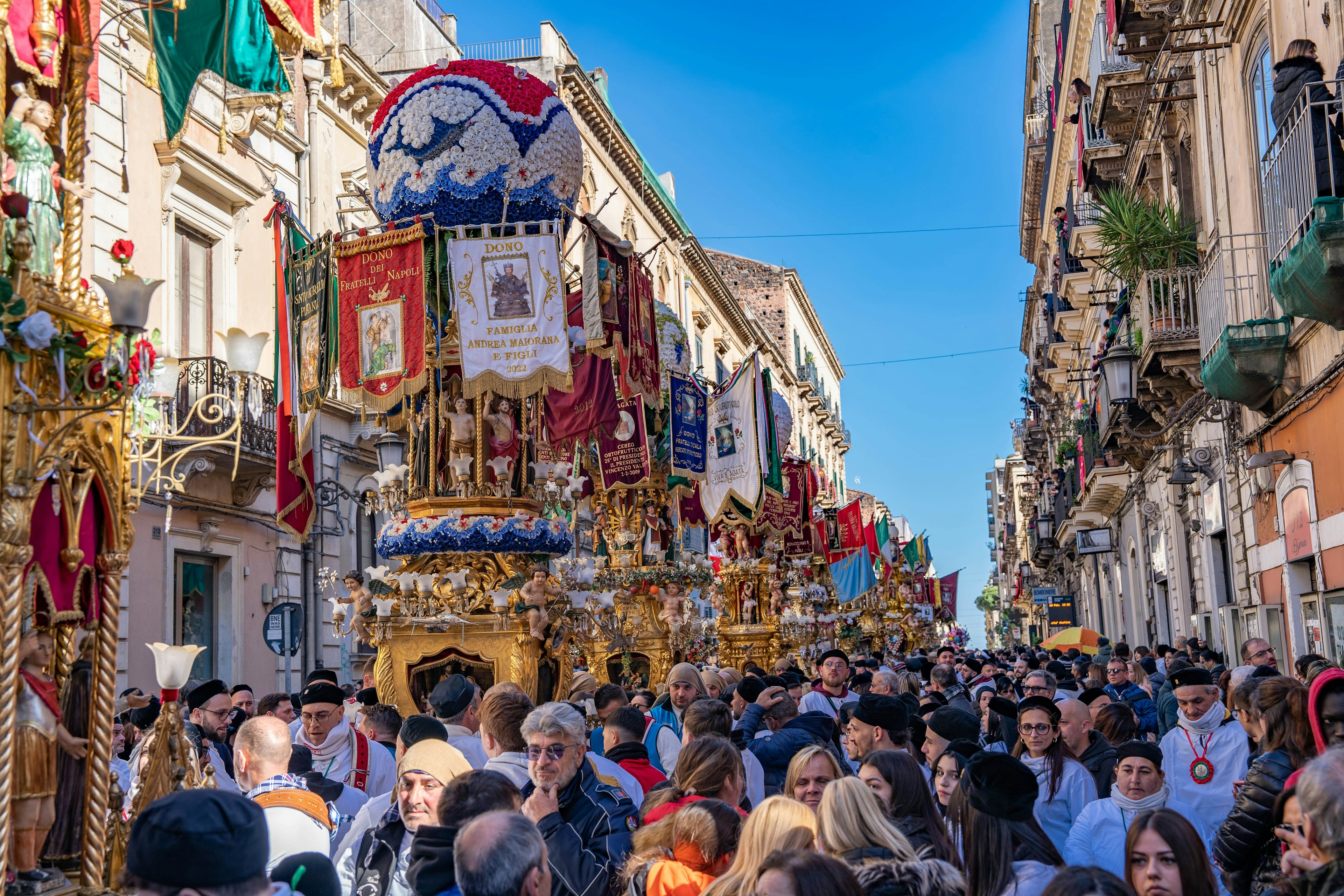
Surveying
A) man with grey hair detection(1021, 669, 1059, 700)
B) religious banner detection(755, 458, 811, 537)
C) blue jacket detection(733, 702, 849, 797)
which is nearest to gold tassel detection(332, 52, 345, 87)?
blue jacket detection(733, 702, 849, 797)

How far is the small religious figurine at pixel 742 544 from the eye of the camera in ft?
69.9

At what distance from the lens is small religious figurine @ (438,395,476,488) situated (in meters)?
10.2

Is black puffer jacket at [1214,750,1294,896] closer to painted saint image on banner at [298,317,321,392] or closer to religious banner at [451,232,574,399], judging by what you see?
religious banner at [451,232,574,399]

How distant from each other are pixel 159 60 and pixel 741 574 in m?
15.2

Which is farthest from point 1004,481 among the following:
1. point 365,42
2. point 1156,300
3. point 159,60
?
point 159,60

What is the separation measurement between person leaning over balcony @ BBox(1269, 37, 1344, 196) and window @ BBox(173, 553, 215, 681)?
46.0 ft

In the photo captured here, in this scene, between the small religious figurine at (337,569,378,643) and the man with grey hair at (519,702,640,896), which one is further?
the small religious figurine at (337,569,378,643)

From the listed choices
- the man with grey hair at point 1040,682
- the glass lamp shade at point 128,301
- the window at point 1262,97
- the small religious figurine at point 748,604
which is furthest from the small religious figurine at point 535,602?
the small religious figurine at point 748,604

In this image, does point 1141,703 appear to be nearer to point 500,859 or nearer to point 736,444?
point 736,444

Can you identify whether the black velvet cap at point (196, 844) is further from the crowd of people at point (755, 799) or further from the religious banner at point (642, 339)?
the religious banner at point (642, 339)

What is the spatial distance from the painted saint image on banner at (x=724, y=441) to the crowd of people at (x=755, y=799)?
917cm

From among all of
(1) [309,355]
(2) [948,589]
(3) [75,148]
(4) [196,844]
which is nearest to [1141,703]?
(1) [309,355]

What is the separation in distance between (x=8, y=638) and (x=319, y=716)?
227cm

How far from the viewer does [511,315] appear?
9.98 metres
